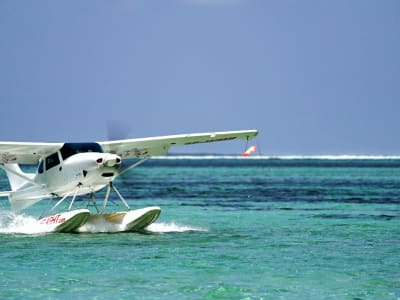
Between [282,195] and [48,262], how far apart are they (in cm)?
3147

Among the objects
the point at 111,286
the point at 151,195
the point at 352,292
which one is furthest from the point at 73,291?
the point at 151,195

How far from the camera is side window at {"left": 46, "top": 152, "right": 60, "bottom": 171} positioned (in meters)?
24.4

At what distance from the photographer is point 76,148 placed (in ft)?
78.7

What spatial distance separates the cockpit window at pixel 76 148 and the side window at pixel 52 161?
0.27m

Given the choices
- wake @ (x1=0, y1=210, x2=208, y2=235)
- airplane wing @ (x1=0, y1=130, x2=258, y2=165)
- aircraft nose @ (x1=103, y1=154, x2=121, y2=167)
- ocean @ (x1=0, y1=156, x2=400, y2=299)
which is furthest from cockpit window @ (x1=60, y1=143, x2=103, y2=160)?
ocean @ (x1=0, y1=156, x2=400, y2=299)

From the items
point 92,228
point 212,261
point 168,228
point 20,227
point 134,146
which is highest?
point 134,146

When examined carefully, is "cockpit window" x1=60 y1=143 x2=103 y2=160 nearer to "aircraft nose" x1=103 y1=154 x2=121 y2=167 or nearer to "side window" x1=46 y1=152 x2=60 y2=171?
"side window" x1=46 y1=152 x2=60 y2=171

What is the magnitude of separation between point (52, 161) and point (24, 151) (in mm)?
711

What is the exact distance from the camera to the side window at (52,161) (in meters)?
24.4

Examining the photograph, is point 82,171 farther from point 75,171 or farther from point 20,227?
point 20,227

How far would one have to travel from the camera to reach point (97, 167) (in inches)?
895

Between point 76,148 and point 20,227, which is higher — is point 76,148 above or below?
above

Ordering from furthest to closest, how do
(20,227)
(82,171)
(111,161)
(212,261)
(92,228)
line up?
(20,227) → (92,228) → (82,171) → (111,161) → (212,261)

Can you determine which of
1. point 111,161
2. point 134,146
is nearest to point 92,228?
point 111,161
